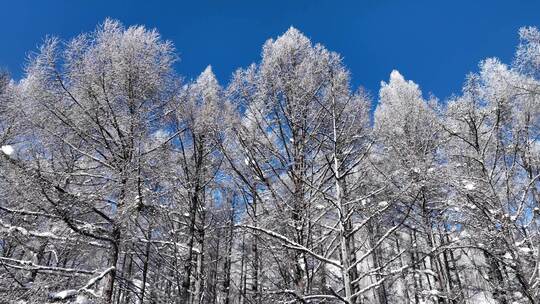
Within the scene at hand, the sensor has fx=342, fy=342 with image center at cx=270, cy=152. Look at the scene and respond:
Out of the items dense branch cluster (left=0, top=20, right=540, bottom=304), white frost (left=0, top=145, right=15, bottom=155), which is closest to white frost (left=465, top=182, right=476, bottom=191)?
dense branch cluster (left=0, top=20, right=540, bottom=304)

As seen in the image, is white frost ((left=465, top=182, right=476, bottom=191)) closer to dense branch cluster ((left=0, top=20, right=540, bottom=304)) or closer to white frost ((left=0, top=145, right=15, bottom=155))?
dense branch cluster ((left=0, top=20, right=540, bottom=304))

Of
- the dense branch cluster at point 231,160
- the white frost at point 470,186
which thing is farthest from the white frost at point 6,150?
the white frost at point 470,186

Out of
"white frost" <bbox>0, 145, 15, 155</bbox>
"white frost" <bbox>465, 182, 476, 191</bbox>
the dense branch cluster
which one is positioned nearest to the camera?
"white frost" <bbox>0, 145, 15, 155</bbox>

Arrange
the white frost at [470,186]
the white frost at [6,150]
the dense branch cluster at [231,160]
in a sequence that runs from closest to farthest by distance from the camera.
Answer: the white frost at [6,150] < the dense branch cluster at [231,160] < the white frost at [470,186]

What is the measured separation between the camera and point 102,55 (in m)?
7.05

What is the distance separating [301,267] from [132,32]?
6230 mm

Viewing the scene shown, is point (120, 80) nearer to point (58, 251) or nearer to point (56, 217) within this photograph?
point (56, 217)

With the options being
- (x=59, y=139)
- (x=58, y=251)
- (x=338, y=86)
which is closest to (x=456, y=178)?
(x=338, y=86)

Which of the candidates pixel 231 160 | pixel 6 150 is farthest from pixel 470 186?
pixel 6 150

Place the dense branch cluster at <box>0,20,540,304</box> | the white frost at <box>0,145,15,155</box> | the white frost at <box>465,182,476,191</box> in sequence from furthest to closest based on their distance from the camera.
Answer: the white frost at <box>465,182,476,191</box>
the dense branch cluster at <box>0,20,540,304</box>
the white frost at <box>0,145,15,155</box>

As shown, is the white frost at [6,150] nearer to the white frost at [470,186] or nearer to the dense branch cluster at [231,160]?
the dense branch cluster at [231,160]

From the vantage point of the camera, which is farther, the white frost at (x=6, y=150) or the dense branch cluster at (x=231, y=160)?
the dense branch cluster at (x=231, y=160)

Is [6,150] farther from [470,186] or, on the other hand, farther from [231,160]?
[470,186]

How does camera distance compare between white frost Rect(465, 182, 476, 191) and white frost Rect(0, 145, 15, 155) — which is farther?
white frost Rect(465, 182, 476, 191)
